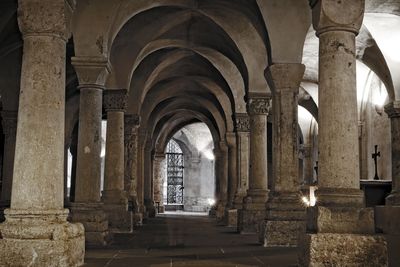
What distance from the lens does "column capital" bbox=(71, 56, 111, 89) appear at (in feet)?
34.3

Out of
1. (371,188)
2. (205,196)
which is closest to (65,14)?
(371,188)

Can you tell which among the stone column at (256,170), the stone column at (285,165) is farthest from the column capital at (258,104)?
the stone column at (285,165)

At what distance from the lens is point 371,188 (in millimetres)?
15352

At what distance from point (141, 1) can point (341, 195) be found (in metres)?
7.06

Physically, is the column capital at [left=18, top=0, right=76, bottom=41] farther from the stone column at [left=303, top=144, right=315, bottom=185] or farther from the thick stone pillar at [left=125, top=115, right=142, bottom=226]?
the stone column at [left=303, top=144, right=315, bottom=185]

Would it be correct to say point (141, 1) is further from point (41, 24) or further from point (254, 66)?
point (41, 24)

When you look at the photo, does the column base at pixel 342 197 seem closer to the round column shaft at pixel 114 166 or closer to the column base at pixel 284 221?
the column base at pixel 284 221

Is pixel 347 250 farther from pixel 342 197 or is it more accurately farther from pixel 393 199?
pixel 393 199

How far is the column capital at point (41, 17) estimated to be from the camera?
6.40 m

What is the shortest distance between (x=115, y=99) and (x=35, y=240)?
26.4ft

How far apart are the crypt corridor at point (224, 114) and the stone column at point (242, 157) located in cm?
5

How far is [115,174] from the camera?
1310 cm

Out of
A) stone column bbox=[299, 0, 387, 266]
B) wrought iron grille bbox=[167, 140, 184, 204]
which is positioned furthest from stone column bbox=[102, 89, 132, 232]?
wrought iron grille bbox=[167, 140, 184, 204]

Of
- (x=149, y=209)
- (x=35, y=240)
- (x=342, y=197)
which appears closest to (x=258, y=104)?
(x=342, y=197)
